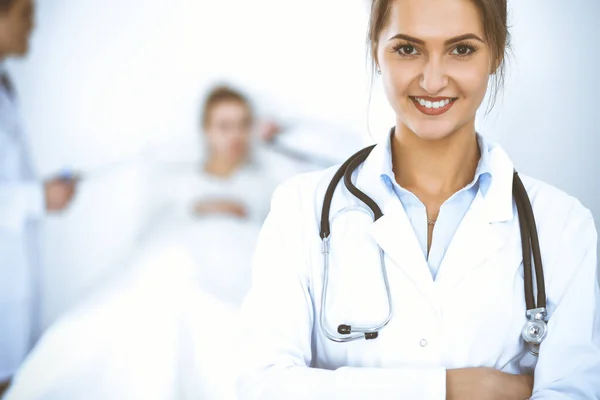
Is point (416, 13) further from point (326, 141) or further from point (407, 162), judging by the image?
point (326, 141)

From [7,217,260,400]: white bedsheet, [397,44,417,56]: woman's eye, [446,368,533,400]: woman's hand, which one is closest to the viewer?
[446,368,533,400]: woman's hand

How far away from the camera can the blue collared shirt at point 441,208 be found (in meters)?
1.05

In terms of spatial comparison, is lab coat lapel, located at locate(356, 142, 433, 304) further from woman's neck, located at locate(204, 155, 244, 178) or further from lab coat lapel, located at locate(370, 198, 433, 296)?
woman's neck, located at locate(204, 155, 244, 178)

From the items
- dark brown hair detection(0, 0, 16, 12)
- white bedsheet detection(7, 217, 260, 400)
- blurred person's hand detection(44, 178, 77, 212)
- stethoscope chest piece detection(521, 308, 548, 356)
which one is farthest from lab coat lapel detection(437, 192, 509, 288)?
dark brown hair detection(0, 0, 16, 12)

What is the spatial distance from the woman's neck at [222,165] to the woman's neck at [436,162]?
84cm

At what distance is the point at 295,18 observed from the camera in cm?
187

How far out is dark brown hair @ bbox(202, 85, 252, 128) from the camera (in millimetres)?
1860

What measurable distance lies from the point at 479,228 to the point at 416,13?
357 millimetres

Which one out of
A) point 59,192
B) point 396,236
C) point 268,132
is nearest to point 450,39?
point 396,236

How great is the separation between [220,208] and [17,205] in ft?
1.88

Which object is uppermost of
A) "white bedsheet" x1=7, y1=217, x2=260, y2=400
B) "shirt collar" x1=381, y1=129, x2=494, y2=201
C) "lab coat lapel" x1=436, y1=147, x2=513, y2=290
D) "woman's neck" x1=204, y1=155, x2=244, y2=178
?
"shirt collar" x1=381, y1=129, x2=494, y2=201

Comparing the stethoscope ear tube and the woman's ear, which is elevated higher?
the woman's ear

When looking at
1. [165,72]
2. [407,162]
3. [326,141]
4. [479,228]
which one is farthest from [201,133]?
[479,228]

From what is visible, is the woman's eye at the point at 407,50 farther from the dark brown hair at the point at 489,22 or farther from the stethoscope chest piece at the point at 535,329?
the stethoscope chest piece at the point at 535,329
